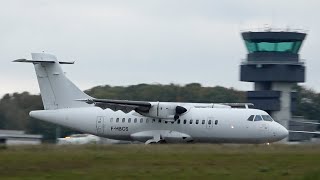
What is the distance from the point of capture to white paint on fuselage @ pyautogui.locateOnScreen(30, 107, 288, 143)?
46.0 metres

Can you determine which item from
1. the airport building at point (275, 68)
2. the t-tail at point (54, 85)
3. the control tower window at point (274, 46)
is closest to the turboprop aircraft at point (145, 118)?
the t-tail at point (54, 85)

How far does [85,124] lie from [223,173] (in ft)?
76.7

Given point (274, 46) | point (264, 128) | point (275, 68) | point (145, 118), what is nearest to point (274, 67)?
point (275, 68)

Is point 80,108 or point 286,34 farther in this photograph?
point 286,34

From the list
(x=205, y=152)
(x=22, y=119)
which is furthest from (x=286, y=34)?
(x=205, y=152)

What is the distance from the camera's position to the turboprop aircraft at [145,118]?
4616 centimetres

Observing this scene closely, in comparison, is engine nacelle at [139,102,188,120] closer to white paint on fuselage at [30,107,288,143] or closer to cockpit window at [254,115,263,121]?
white paint on fuselage at [30,107,288,143]

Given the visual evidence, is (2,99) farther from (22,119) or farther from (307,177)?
(307,177)

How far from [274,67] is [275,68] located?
13cm

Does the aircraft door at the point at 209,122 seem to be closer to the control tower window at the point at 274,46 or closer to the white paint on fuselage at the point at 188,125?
the white paint on fuselage at the point at 188,125

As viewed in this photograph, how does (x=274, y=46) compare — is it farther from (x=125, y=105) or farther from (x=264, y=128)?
(x=125, y=105)

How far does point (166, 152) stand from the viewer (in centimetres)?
3441

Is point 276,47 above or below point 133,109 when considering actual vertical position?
above

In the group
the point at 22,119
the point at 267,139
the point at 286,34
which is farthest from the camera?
the point at 286,34
